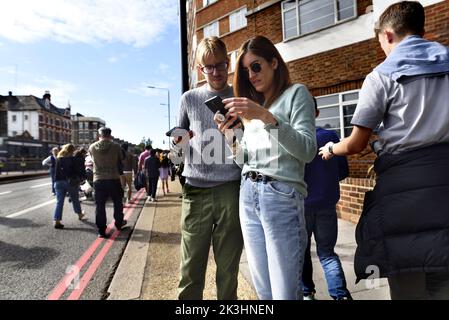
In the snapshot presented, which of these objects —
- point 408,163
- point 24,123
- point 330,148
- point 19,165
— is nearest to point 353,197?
point 330,148

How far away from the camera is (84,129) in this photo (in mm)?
91625

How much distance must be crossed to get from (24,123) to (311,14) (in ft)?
207

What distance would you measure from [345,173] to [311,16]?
23.4 feet

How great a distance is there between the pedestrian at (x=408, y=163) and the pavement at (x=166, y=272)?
1.56 m

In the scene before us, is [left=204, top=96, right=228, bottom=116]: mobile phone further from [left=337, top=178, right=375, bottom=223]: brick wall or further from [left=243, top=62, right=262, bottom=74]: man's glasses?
[left=337, top=178, right=375, bottom=223]: brick wall

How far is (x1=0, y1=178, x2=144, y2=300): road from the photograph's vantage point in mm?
3127

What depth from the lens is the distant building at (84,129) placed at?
294 ft

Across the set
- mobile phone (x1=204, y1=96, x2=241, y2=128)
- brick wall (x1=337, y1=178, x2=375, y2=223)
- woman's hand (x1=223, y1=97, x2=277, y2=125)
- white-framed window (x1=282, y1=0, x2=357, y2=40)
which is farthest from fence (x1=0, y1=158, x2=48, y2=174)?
woman's hand (x1=223, y1=97, x2=277, y2=125)

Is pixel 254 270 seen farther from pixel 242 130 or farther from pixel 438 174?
pixel 438 174

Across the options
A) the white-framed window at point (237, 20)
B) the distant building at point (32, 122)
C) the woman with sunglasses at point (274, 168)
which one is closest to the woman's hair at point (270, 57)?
the woman with sunglasses at point (274, 168)

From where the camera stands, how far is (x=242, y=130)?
1.56 metres

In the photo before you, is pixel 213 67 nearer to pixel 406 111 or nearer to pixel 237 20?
pixel 406 111

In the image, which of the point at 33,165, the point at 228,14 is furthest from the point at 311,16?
the point at 33,165

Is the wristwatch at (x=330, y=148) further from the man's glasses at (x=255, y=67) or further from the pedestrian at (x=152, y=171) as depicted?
the pedestrian at (x=152, y=171)
